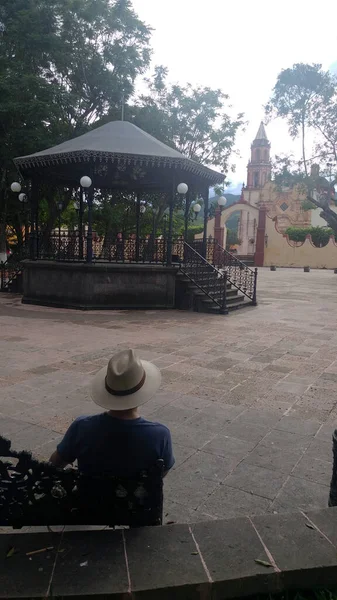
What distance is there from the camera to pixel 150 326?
920 cm

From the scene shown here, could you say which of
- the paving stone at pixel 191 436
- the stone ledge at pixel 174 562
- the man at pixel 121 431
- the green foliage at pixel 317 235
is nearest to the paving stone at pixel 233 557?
the stone ledge at pixel 174 562

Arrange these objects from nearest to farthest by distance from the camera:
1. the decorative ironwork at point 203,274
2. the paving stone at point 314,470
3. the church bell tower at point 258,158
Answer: the paving stone at point 314,470 → the decorative ironwork at point 203,274 → the church bell tower at point 258,158

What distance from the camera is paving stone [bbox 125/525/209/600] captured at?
5.46ft

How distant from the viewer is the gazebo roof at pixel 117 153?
11.0m

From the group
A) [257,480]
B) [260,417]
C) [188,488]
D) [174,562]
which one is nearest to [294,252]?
[260,417]

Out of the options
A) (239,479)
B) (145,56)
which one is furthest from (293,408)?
(145,56)

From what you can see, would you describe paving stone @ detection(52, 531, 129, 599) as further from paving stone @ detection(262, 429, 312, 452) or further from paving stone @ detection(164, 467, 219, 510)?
paving stone @ detection(262, 429, 312, 452)

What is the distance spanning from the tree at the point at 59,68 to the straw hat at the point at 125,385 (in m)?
14.9

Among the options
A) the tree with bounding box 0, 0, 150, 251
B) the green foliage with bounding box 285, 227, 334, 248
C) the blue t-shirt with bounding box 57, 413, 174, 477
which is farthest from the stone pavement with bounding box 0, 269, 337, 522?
the green foliage with bounding box 285, 227, 334, 248

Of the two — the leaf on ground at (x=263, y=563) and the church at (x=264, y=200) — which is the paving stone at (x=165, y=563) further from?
the church at (x=264, y=200)

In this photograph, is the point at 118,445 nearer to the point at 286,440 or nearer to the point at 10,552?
the point at 10,552

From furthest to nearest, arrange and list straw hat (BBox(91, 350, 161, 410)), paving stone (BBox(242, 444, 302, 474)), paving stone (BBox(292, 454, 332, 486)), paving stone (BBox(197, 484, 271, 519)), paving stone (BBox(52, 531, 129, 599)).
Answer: paving stone (BBox(242, 444, 302, 474)), paving stone (BBox(292, 454, 332, 486)), paving stone (BBox(197, 484, 271, 519)), straw hat (BBox(91, 350, 161, 410)), paving stone (BBox(52, 531, 129, 599))

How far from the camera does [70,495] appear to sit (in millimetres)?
1832

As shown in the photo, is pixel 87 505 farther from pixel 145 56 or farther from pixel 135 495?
pixel 145 56
